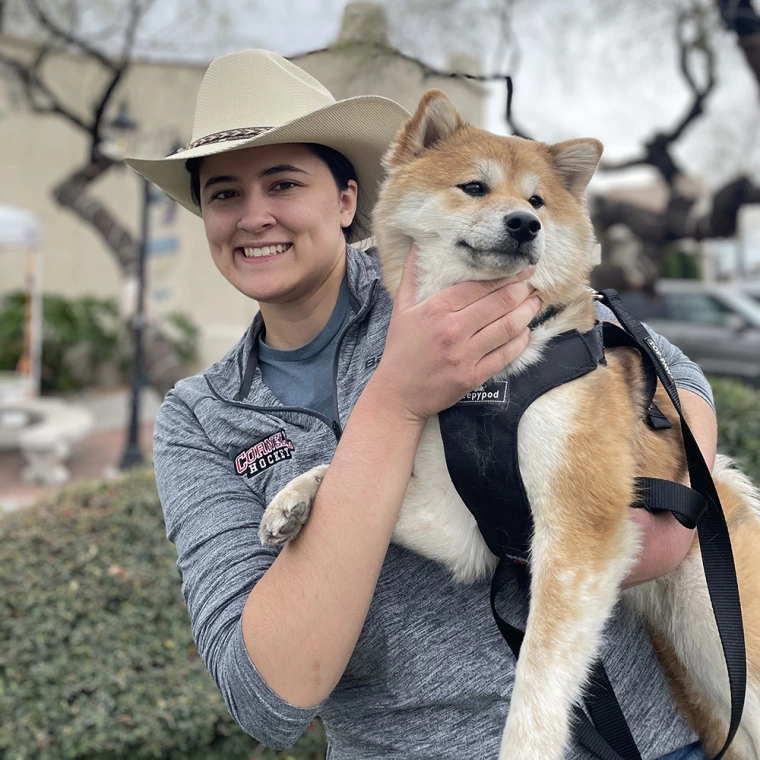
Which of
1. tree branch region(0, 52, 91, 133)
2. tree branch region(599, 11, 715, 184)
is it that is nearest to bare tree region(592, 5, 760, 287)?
tree branch region(599, 11, 715, 184)

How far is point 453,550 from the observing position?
1589 mm

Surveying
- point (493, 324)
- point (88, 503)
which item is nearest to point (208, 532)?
point (493, 324)

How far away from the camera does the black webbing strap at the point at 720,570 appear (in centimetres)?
150

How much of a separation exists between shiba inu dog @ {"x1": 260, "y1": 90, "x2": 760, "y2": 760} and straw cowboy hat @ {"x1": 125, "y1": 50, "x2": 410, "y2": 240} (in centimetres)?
14

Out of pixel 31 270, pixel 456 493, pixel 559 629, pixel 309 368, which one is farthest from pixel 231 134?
pixel 31 270

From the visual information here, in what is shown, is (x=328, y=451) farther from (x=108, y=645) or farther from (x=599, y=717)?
(x=108, y=645)

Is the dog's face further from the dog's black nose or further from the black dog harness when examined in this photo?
the black dog harness

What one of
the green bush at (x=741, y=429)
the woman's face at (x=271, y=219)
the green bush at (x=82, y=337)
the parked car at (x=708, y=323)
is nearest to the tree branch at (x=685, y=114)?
the parked car at (x=708, y=323)

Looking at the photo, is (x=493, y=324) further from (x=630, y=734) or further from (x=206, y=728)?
(x=206, y=728)

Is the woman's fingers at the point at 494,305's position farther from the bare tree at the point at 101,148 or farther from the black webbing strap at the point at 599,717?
the bare tree at the point at 101,148

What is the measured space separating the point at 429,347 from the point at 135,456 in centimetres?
819

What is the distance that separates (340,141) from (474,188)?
0.38 metres

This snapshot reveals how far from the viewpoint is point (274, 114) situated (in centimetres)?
185

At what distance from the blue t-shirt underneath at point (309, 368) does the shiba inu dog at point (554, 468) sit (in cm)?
19
